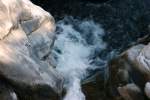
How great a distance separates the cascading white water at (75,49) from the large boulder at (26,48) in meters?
0.78

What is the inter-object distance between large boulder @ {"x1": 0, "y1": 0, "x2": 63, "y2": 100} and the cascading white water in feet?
2.55

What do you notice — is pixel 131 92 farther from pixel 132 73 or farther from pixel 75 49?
pixel 75 49

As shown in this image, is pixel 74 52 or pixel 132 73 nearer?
pixel 132 73

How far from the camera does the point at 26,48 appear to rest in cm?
511

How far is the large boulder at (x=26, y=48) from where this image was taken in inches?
184

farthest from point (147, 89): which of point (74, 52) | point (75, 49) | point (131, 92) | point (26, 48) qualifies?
point (75, 49)

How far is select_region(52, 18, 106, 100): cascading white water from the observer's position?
6.22 meters

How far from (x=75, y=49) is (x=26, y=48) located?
2.18m

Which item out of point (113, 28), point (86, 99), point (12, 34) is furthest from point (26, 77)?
point (113, 28)

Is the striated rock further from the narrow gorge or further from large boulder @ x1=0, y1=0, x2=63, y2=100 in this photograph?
large boulder @ x1=0, y1=0, x2=63, y2=100

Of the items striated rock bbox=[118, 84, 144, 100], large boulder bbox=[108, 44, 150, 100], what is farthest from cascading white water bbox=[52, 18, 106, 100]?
striated rock bbox=[118, 84, 144, 100]

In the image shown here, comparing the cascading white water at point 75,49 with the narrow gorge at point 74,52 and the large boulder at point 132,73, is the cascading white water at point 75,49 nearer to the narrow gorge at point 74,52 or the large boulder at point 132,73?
the narrow gorge at point 74,52

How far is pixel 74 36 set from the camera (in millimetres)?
7504

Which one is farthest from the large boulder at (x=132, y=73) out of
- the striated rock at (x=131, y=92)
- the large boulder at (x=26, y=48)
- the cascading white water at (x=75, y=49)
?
the large boulder at (x=26, y=48)
